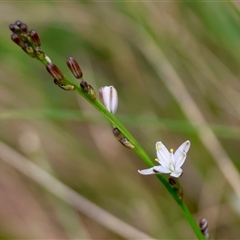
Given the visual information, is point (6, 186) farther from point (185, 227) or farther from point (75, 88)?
point (75, 88)

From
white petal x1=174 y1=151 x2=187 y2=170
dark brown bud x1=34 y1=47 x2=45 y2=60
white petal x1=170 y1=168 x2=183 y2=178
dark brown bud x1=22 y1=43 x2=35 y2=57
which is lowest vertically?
white petal x1=170 y1=168 x2=183 y2=178

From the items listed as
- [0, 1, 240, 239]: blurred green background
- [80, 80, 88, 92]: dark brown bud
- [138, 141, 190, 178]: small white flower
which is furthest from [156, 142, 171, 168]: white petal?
[0, 1, 240, 239]: blurred green background

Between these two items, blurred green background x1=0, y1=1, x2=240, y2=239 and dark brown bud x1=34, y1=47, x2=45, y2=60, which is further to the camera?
blurred green background x1=0, y1=1, x2=240, y2=239

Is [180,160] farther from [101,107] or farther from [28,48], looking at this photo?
[28,48]

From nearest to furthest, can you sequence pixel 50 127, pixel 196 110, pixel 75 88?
pixel 75 88, pixel 196 110, pixel 50 127

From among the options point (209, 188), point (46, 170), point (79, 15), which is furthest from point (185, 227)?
point (79, 15)

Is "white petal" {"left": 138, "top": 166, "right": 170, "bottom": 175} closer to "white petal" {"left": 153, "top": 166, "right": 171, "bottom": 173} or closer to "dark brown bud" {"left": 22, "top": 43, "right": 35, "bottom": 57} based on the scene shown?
Result: "white petal" {"left": 153, "top": 166, "right": 171, "bottom": 173}

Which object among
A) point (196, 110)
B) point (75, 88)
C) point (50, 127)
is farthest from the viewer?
point (50, 127)

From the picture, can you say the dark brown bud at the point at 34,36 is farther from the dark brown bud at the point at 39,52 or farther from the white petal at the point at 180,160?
the white petal at the point at 180,160
